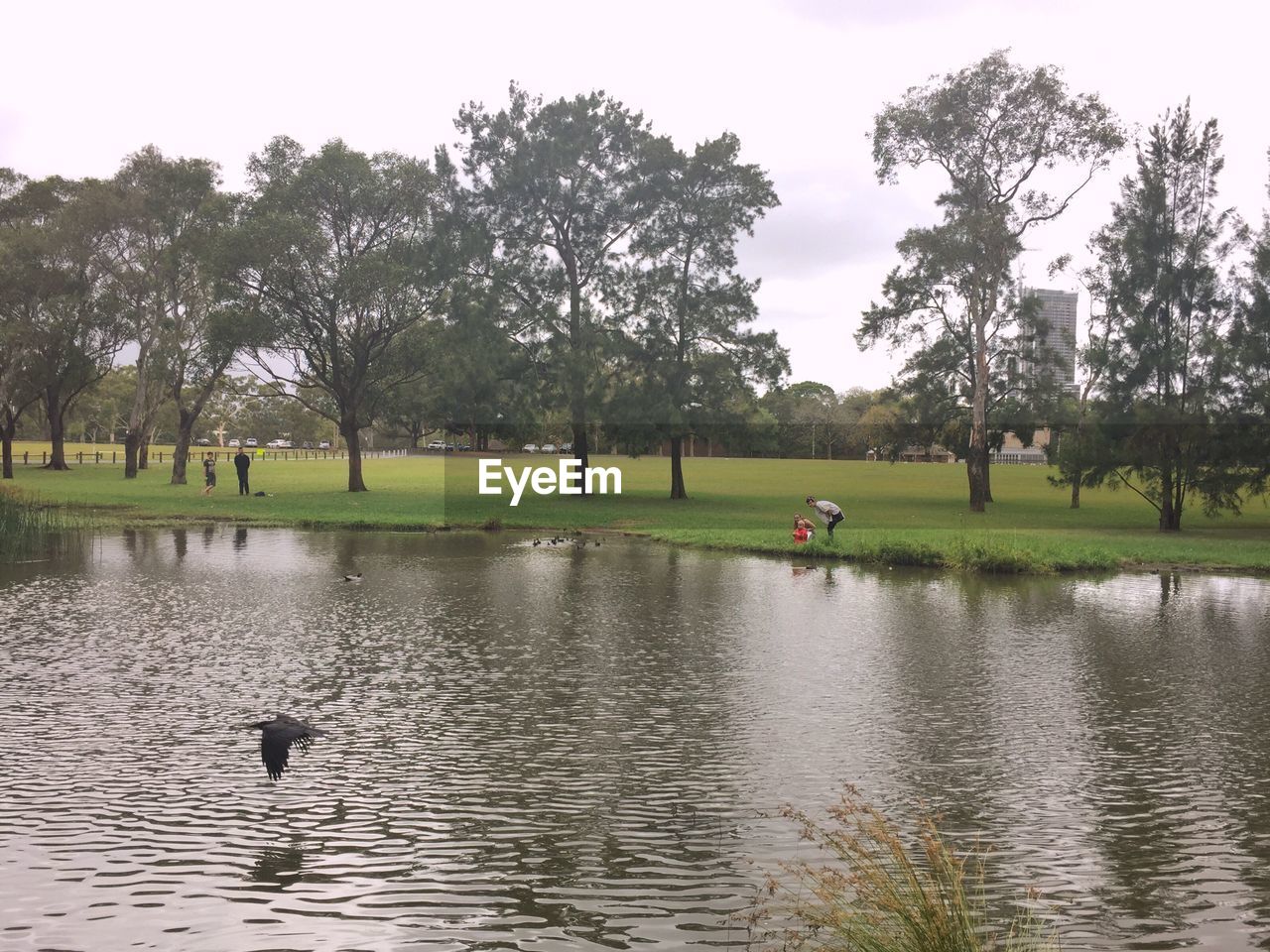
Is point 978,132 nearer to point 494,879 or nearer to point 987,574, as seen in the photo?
point 987,574

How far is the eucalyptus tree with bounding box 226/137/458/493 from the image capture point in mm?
54125

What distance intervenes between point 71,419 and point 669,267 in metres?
116

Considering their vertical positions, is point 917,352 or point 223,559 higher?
point 917,352

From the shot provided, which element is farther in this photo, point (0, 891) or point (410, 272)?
point (410, 272)

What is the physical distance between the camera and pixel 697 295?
56.2 m

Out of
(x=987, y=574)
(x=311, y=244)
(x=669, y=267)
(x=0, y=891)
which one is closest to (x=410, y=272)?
(x=311, y=244)

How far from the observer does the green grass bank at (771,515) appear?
31.0m

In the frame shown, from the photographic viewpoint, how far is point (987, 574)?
28906mm

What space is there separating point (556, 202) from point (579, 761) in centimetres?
4814

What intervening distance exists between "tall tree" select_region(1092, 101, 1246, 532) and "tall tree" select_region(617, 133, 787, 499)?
16937 millimetres

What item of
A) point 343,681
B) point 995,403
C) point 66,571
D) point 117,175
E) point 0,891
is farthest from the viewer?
point 117,175

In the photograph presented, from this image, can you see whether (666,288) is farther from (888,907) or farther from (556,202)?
(888,907)

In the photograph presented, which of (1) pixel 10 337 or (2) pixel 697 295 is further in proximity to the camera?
(1) pixel 10 337

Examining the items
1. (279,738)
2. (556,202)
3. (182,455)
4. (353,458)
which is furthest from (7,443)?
(279,738)
